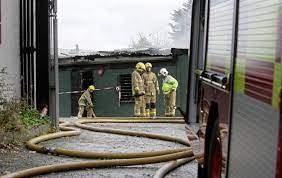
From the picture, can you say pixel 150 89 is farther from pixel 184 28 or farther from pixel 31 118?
pixel 184 28

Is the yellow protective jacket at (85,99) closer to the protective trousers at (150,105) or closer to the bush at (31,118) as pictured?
the protective trousers at (150,105)

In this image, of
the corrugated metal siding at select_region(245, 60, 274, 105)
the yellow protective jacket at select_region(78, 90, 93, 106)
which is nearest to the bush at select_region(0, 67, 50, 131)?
the corrugated metal siding at select_region(245, 60, 274, 105)

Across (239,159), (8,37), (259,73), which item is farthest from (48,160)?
(259,73)

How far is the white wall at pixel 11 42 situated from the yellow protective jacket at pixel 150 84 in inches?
333

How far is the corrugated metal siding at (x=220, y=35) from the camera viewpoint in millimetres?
4422

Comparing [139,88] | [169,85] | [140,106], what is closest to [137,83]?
[139,88]

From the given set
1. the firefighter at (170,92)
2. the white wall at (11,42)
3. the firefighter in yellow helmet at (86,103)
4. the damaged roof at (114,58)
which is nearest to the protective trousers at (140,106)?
the firefighter at (170,92)

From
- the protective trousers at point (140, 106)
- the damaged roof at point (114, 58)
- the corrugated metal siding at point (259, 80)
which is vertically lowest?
the protective trousers at point (140, 106)

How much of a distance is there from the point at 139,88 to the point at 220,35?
48.5 ft

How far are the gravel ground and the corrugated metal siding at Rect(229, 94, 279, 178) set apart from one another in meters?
3.87

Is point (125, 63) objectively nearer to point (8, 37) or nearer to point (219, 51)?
point (8, 37)

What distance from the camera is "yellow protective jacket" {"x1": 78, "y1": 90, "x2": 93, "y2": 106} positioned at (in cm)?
2058

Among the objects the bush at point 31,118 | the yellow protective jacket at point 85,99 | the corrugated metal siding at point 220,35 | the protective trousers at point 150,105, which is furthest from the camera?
the yellow protective jacket at point 85,99

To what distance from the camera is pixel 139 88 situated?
19656 mm
